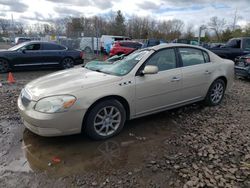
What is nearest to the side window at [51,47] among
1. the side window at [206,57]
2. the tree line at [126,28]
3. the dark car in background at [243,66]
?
the side window at [206,57]

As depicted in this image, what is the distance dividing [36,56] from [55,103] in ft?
24.8

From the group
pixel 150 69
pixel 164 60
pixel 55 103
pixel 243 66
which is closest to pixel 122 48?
pixel 243 66

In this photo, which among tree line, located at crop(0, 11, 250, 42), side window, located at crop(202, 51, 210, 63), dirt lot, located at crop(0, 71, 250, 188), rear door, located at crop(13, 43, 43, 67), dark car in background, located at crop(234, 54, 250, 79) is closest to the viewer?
dirt lot, located at crop(0, 71, 250, 188)

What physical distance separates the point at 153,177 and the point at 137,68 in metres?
1.85

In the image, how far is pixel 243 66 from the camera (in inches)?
327

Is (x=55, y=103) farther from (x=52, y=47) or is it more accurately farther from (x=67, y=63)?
(x=67, y=63)

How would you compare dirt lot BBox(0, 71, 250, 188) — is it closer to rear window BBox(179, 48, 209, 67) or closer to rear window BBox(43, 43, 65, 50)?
rear window BBox(179, 48, 209, 67)

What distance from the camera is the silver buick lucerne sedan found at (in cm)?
308

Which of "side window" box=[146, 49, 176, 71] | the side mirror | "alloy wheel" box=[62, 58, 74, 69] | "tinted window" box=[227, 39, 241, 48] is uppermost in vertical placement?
"tinted window" box=[227, 39, 241, 48]

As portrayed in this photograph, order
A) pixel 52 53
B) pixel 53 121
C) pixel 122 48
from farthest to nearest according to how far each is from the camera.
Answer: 1. pixel 122 48
2. pixel 52 53
3. pixel 53 121

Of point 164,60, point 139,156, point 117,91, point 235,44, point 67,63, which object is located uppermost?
point 235,44

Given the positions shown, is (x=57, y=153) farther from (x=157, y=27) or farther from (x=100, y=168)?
(x=157, y=27)

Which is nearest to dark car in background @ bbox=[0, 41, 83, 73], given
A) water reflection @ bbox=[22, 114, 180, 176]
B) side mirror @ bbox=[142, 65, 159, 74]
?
water reflection @ bbox=[22, 114, 180, 176]

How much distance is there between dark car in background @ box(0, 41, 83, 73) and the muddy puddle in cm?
632
